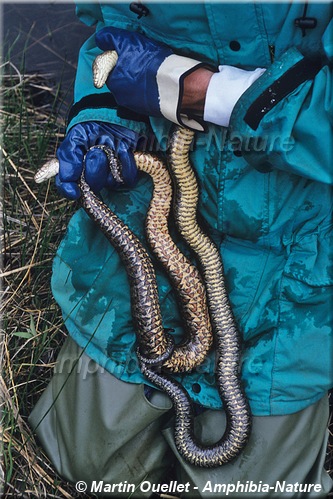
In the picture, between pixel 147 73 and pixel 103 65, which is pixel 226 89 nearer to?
pixel 147 73

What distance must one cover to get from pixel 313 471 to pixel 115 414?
63 cm

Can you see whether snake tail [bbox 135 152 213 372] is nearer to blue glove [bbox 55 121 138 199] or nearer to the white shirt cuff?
blue glove [bbox 55 121 138 199]

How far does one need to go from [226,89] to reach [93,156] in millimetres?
458

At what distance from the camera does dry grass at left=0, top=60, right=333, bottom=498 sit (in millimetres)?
2215

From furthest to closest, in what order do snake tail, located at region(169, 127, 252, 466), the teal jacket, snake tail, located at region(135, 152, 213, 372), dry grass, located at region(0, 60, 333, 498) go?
1. dry grass, located at region(0, 60, 333, 498)
2. snake tail, located at region(135, 152, 213, 372)
3. snake tail, located at region(169, 127, 252, 466)
4. the teal jacket

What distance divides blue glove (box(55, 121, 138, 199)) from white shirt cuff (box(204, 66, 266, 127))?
32 centimetres

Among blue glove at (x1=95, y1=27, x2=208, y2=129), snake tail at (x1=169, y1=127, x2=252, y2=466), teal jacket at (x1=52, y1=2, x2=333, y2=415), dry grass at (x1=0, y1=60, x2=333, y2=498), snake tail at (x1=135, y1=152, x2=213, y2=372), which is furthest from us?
dry grass at (x1=0, y1=60, x2=333, y2=498)

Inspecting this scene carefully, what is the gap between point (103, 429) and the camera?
6.88 ft

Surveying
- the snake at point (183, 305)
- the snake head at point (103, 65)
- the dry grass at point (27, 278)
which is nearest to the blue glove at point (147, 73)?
the snake head at point (103, 65)

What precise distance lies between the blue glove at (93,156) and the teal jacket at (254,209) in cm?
4

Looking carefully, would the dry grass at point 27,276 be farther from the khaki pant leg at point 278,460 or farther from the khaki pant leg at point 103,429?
the khaki pant leg at point 278,460

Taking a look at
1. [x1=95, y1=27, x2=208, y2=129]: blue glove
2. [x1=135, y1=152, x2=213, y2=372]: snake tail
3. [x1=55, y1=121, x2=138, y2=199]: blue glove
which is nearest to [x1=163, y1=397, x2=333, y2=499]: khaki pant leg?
[x1=135, y1=152, x2=213, y2=372]: snake tail

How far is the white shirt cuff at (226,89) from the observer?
1794 mm

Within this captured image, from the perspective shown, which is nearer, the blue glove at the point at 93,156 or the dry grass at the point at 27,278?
the blue glove at the point at 93,156
